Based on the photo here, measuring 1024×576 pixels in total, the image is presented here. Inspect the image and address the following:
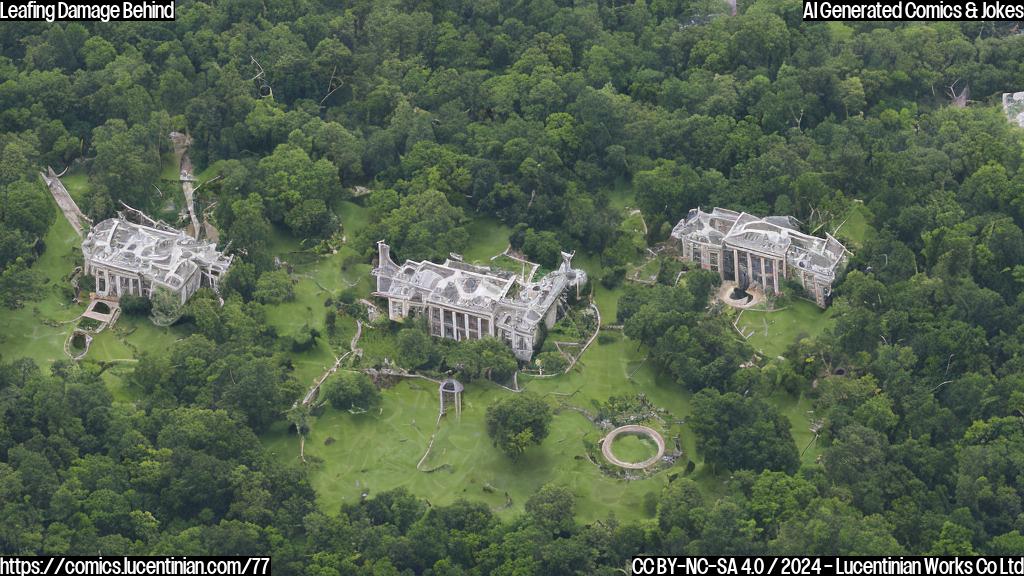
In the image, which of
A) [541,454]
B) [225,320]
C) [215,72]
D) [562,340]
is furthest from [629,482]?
[215,72]

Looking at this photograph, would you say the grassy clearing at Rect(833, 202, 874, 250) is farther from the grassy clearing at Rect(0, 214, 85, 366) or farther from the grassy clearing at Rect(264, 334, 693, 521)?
the grassy clearing at Rect(0, 214, 85, 366)

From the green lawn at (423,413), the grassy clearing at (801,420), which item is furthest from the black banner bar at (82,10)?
the grassy clearing at (801,420)

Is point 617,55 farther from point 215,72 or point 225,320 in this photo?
point 225,320

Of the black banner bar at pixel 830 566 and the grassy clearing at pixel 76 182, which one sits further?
the grassy clearing at pixel 76 182

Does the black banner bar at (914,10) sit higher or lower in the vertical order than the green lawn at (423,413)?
higher

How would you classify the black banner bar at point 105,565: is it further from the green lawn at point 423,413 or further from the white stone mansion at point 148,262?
the white stone mansion at point 148,262

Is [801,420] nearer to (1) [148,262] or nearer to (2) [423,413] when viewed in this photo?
(2) [423,413]
